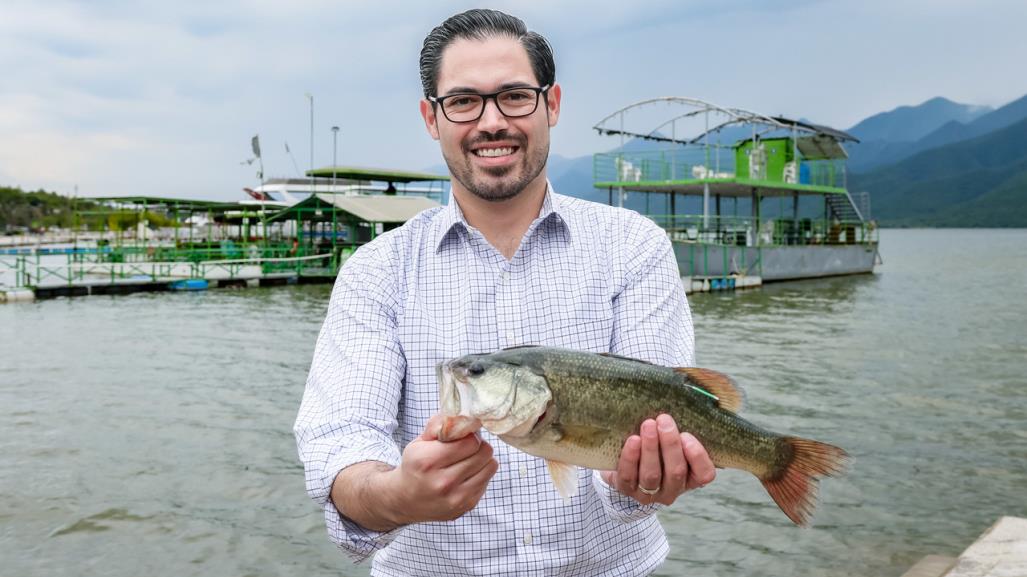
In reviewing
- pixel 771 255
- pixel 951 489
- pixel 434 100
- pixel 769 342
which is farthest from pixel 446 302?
pixel 771 255

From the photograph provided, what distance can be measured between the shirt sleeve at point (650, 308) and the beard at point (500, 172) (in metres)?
0.40

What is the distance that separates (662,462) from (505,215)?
3.03 ft

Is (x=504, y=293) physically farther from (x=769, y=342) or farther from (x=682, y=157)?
(x=682, y=157)

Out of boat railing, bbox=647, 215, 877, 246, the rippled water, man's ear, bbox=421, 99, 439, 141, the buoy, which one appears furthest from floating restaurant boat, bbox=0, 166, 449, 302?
man's ear, bbox=421, 99, 439, 141

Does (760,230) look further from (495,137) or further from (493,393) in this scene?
(493,393)

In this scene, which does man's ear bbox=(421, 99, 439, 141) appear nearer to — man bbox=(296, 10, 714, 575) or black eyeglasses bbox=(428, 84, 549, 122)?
man bbox=(296, 10, 714, 575)

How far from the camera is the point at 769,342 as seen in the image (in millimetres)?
19594

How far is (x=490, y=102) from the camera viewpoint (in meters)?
2.39

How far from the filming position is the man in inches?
91.2

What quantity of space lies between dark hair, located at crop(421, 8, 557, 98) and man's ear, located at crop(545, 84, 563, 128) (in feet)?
0.10

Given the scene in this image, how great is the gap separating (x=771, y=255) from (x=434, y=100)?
35.9 metres

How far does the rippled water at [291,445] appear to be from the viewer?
25.9 ft

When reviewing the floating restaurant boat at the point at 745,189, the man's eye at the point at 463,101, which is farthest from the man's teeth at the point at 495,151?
the floating restaurant boat at the point at 745,189

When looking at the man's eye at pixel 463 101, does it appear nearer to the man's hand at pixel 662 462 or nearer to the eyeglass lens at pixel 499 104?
the eyeglass lens at pixel 499 104
